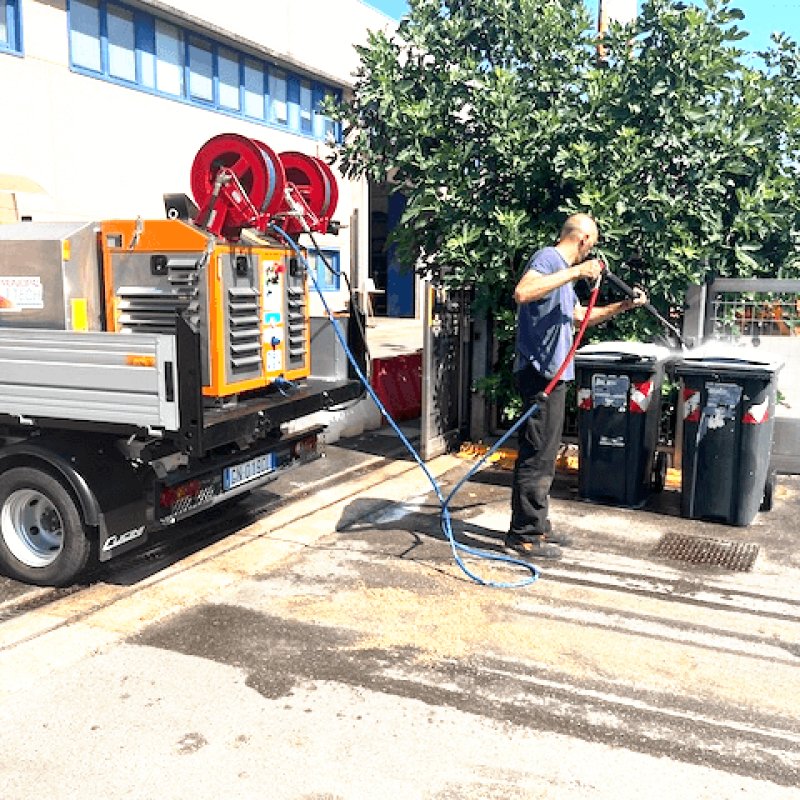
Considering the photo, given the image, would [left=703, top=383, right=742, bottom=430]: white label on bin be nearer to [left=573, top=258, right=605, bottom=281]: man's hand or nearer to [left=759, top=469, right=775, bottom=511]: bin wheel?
[left=759, top=469, right=775, bottom=511]: bin wheel

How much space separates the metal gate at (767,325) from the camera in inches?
285

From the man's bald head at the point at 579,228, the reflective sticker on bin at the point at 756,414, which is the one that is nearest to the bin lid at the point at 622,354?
the reflective sticker on bin at the point at 756,414

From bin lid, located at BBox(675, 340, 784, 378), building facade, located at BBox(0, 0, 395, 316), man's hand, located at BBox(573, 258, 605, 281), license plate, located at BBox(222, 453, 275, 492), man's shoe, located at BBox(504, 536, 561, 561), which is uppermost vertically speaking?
building facade, located at BBox(0, 0, 395, 316)

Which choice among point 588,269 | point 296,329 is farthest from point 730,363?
point 296,329

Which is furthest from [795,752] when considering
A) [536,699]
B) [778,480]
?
[778,480]

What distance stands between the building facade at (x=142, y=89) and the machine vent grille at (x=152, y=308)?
4.07 metres

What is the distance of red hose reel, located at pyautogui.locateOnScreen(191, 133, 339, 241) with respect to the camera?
494 cm

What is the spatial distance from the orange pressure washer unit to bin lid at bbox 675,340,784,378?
303 centimetres

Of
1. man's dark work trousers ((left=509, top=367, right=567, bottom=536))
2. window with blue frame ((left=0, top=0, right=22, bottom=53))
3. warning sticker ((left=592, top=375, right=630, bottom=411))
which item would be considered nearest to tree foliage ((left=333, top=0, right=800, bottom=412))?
warning sticker ((left=592, top=375, right=630, bottom=411))

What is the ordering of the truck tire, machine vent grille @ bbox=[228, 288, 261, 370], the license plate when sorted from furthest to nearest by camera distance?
the license plate → machine vent grille @ bbox=[228, 288, 261, 370] → the truck tire

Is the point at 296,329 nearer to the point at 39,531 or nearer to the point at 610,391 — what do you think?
the point at 39,531

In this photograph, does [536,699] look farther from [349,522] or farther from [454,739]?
[349,522]

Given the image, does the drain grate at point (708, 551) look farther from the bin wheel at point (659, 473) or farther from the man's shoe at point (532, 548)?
the bin wheel at point (659, 473)

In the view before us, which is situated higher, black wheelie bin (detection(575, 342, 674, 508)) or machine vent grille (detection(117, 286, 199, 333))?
machine vent grille (detection(117, 286, 199, 333))
